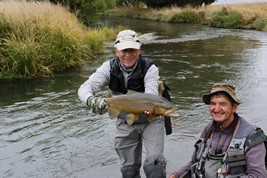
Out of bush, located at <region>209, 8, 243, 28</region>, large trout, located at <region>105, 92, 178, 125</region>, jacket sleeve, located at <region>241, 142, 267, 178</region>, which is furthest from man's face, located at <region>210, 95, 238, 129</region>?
bush, located at <region>209, 8, 243, 28</region>

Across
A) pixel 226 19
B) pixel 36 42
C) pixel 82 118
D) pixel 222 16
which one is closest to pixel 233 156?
pixel 82 118

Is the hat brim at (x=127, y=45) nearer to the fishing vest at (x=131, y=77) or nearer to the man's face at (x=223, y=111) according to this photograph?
the fishing vest at (x=131, y=77)

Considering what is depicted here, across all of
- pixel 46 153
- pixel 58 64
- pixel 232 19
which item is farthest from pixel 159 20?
pixel 46 153

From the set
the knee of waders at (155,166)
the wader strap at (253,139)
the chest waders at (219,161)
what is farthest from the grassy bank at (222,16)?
the wader strap at (253,139)

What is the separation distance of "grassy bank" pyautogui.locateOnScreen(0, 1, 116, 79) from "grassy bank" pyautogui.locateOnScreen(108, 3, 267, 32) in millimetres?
17905

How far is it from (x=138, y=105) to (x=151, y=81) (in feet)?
1.29

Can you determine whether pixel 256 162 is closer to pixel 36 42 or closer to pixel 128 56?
pixel 128 56

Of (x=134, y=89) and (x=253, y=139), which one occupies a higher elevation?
(x=134, y=89)

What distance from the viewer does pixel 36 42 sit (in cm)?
1219

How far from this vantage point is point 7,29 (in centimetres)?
1245

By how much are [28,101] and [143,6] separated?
1836 inches

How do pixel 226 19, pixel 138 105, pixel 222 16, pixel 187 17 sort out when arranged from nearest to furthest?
1. pixel 138 105
2. pixel 226 19
3. pixel 222 16
4. pixel 187 17

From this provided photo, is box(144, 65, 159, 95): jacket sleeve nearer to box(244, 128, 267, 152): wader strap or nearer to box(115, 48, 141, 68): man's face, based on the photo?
box(115, 48, 141, 68): man's face

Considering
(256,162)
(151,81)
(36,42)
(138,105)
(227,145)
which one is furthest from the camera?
(36,42)
